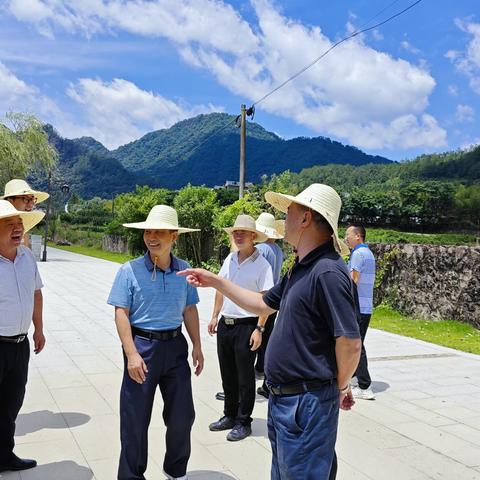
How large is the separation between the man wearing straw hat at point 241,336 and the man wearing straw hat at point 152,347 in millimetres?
1115

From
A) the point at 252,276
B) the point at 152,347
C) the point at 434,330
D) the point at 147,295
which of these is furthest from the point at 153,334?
the point at 434,330

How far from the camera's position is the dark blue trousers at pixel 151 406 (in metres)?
3.17

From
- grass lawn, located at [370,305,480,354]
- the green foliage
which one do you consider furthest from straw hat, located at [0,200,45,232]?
the green foliage

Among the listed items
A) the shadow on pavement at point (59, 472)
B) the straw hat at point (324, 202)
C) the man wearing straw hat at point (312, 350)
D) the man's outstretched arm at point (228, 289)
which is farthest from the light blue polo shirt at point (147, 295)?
the shadow on pavement at point (59, 472)

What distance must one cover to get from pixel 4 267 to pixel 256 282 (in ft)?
6.52

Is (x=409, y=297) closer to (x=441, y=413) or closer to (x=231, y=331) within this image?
(x=441, y=413)

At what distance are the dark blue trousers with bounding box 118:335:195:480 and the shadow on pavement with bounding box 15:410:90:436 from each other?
1615 millimetres

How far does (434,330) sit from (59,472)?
7905 mm

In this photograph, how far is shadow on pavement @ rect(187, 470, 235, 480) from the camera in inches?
145

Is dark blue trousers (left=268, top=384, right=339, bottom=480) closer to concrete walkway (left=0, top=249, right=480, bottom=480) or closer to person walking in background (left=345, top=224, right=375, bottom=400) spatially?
concrete walkway (left=0, top=249, right=480, bottom=480)

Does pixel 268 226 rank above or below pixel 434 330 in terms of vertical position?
above

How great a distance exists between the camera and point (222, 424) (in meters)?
4.59

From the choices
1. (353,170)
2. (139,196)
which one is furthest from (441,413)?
(353,170)

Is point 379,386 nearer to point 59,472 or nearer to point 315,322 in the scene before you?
point 59,472
